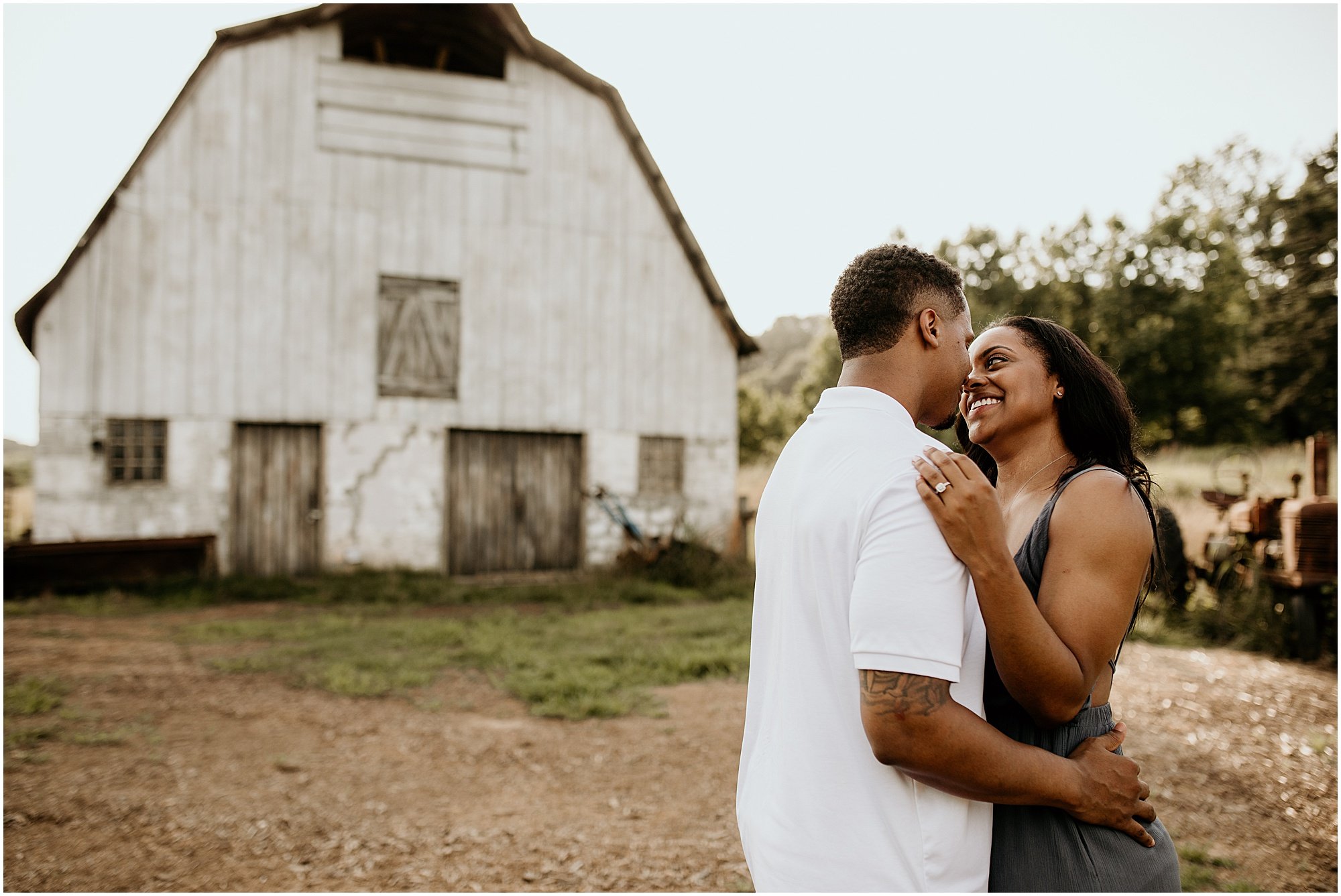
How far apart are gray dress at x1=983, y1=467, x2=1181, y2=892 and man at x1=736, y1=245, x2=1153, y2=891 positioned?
47 millimetres

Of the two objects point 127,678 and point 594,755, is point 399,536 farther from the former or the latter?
point 594,755

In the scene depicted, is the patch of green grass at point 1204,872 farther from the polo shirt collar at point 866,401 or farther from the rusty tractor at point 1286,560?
the rusty tractor at point 1286,560

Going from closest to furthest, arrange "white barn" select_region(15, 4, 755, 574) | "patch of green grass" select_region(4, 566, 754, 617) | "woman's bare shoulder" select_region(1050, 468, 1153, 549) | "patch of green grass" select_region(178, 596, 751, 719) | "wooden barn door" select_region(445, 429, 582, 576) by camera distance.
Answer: "woman's bare shoulder" select_region(1050, 468, 1153, 549)
"patch of green grass" select_region(178, 596, 751, 719)
"patch of green grass" select_region(4, 566, 754, 617)
"white barn" select_region(15, 4, 755, 574)
"wooden barn door" select_region(445, 429, 582, 576)

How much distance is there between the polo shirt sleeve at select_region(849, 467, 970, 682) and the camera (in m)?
1.46

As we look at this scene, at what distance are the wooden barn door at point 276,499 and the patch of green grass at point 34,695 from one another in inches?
201

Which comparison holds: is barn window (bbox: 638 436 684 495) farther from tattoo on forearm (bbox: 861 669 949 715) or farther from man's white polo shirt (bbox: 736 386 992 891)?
tattoo on forearm (bbox: 861 669 949 715)

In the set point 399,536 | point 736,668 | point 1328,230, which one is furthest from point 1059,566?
point 1328,230

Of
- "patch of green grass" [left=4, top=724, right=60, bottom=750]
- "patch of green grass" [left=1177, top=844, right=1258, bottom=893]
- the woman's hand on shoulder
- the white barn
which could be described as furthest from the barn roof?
the woman's hand on shoulder

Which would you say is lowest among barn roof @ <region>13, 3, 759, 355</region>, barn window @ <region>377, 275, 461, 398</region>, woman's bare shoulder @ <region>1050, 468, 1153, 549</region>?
woman's bare shoulder @ <region>1050, 468, 1153, 549</region>

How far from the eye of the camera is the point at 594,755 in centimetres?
552

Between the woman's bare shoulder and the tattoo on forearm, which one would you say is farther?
the woman's bare shoulder

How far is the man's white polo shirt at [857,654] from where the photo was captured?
4.87ft

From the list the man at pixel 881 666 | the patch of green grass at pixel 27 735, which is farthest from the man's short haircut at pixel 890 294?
the patch of green grass at pixel 27 735

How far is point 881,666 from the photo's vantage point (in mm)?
1473
